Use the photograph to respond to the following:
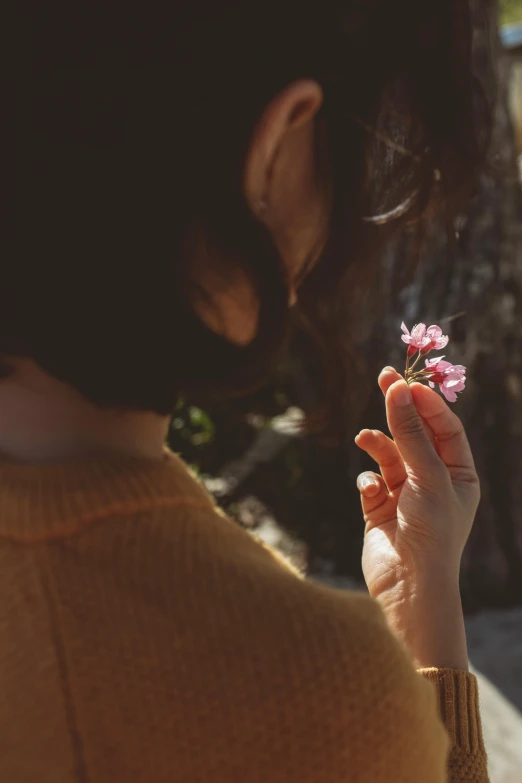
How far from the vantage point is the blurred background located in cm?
318

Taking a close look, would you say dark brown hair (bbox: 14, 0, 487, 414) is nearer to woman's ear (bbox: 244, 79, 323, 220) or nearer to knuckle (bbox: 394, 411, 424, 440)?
woman's ear (bbox: 244, 79, 323, 220)

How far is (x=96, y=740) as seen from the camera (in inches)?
27.5

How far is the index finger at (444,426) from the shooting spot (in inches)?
47.4

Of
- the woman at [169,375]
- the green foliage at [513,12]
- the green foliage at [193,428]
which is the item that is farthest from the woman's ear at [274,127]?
the green foliage at [513,12]

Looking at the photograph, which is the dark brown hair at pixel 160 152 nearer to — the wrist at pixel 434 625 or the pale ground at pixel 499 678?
the wrist at pixel 434 625

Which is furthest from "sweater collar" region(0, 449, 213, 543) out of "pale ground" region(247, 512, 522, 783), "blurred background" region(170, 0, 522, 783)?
"blurred background" region(170, 0, 522, 783)

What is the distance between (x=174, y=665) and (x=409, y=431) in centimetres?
57

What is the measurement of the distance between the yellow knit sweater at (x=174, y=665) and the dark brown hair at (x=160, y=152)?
0.15 m

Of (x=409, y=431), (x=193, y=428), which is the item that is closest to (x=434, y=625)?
(x=409, y=431)

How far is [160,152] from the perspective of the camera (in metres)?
0.74

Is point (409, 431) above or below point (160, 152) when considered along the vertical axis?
A: below

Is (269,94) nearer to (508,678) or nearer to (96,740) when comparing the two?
(96,740)

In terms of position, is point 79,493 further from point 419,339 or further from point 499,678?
point 499,678

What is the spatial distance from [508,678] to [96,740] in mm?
2747
